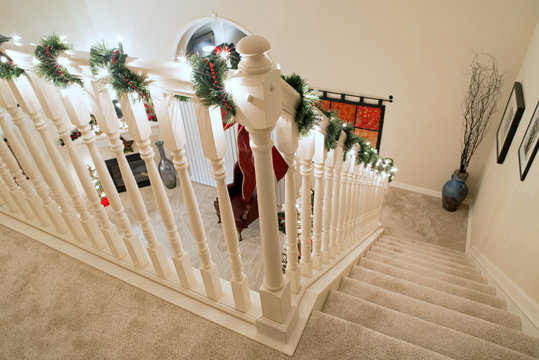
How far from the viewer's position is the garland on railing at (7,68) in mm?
1200

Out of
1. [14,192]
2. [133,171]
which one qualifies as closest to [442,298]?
[14,192]

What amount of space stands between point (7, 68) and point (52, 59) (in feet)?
1.03

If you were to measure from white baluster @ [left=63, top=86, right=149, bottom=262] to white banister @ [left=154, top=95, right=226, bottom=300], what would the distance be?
311 mm

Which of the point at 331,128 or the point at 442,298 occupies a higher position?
the point at 331,128

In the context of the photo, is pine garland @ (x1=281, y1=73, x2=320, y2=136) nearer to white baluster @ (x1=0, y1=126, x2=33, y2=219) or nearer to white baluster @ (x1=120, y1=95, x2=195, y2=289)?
white baluster @ (x1=120, y1=95, x2=195, y2=289)

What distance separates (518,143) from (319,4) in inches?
110

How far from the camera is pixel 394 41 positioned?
165 inches

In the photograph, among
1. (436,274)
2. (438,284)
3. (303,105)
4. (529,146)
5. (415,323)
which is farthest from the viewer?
A: (436,274)

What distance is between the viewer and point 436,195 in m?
5.13

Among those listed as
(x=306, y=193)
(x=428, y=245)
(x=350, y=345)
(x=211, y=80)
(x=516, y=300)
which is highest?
(x=211, y=80)

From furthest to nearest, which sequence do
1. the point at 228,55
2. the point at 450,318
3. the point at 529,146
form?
the point at 529,146 < the point at 450,318 < the point at 228,55

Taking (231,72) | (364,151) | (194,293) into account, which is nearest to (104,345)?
(194,293)

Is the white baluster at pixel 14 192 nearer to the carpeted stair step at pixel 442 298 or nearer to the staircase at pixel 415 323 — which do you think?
the staircase at pixel 415 323

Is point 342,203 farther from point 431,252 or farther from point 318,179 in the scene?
point 431,252
